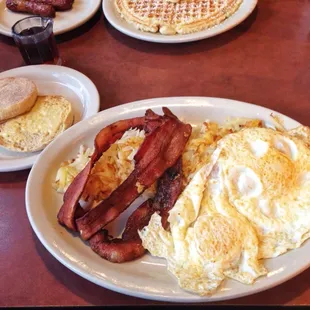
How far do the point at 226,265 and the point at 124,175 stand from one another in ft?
1.78

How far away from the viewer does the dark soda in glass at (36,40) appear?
6.98 ft

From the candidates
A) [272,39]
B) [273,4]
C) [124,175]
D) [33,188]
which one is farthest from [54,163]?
[273,4]

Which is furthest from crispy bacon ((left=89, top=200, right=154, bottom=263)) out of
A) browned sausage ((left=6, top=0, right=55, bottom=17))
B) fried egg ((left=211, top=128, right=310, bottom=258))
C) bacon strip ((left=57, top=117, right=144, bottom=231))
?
browned sausage ((left=6, top=0, right=55, bottom=17))

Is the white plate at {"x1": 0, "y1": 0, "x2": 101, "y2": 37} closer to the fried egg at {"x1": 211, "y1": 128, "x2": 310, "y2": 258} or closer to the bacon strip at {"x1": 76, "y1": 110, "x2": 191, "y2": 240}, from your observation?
the bacon strip at {"x1": 76, "y1": 110, "x2": 191, "y2": 240}

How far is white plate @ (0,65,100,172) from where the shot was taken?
1868mm

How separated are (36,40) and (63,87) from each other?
27 centimetres

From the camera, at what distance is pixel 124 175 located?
62.3 inches

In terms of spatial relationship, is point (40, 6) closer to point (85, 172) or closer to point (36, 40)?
point (36, 40)

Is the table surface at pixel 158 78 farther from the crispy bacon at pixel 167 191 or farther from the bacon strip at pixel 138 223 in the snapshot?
the crispy bacon at pixel 167 191

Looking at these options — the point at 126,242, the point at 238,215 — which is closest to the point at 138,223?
the point at 126,242

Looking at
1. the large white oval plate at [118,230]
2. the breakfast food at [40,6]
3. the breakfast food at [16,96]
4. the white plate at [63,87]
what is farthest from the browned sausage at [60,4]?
the large white oval plate at [118,230]

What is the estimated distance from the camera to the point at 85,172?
147cm

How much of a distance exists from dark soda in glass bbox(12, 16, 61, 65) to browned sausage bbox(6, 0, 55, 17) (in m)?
0.25

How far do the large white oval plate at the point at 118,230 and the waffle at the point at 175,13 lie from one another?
63 centimetres
